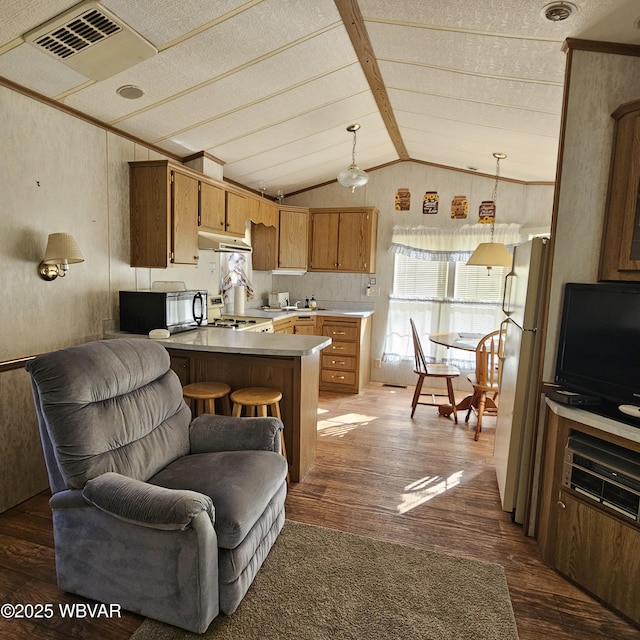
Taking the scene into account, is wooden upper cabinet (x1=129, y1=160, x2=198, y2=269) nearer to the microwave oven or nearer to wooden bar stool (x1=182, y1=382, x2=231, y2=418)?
the microwave oven

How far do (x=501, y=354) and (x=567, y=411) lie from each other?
4.37ft

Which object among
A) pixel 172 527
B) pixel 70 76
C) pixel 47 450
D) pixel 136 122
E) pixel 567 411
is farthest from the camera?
pixel 136 122

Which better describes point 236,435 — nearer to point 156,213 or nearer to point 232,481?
point 232,481

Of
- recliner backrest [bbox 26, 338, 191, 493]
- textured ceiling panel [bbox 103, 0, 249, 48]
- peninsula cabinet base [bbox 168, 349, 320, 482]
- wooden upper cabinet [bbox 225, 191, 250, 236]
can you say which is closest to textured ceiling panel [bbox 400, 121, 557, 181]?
wooden upper cabinet [bbox 225, 191, 250, 236]

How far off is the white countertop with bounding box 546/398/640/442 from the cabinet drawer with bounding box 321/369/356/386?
3.20 m

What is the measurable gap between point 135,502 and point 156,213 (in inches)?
95.3

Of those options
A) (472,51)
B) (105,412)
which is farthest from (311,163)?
(105,412)

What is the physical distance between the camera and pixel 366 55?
111 inches

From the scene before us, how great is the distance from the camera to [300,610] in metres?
1.84

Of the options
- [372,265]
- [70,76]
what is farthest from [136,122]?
[372,265]

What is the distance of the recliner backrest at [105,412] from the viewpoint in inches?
68.3

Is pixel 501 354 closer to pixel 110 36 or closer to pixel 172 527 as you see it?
pixel 172 527

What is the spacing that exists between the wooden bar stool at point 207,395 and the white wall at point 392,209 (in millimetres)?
3142

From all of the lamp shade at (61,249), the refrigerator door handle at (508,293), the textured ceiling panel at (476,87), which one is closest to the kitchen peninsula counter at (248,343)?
the lamp shade at (61,249)
